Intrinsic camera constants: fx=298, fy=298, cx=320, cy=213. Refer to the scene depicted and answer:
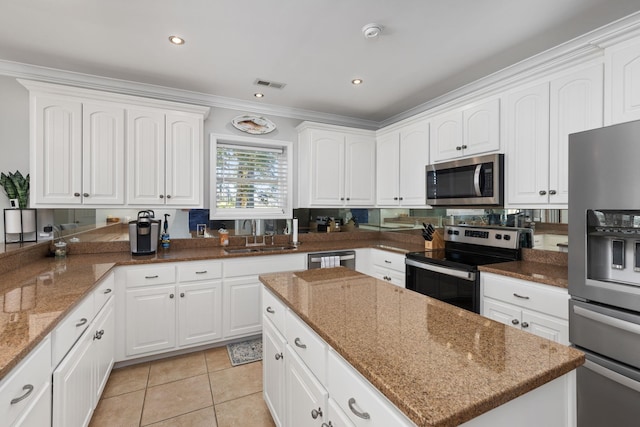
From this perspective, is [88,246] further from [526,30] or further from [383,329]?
[526,30]

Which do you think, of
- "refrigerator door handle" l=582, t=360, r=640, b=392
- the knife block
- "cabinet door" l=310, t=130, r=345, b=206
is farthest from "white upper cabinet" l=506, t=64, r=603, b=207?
"cabinet door" l=310, t=130, r=345, b=206

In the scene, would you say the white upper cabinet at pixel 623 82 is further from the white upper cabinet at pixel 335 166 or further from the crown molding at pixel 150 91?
the crown molding at pixel 150 91

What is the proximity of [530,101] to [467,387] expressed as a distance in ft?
7.65

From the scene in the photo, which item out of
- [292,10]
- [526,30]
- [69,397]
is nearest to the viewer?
[69,397]

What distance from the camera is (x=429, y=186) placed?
3082 millimetres

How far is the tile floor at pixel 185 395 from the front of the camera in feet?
6.31

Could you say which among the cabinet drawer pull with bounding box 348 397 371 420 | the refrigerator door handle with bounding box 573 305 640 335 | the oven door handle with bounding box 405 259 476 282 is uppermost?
the oven door handle with bounding box 405 259 476 282

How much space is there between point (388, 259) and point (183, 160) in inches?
91.7

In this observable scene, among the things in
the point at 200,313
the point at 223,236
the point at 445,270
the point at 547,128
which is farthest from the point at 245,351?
the point at 547,128

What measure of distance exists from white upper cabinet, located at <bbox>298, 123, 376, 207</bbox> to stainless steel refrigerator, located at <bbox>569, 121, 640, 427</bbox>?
2.30 meters

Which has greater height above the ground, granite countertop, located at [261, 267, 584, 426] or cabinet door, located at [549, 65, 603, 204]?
cabinet door, located at [549, 65, 603, 204]

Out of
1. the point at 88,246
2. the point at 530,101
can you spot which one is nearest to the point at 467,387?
the point at 530,101

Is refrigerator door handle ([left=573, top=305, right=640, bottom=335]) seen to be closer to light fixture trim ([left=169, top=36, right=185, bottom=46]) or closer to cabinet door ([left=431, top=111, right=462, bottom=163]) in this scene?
cabinet door ([left=431, top=111, right=462, bottom=163])

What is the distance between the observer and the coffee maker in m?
2.70
